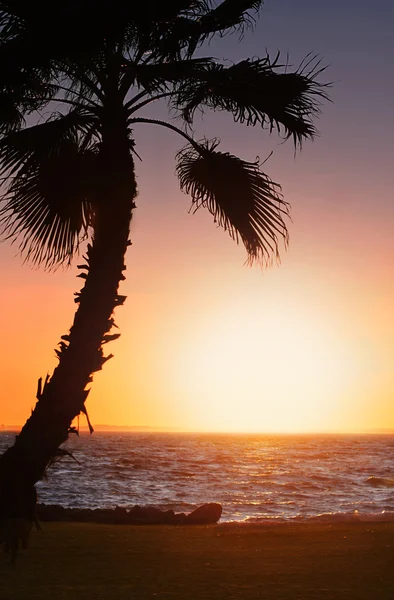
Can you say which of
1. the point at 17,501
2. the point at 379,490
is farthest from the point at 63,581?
the point at 379,490

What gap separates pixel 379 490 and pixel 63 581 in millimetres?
39780

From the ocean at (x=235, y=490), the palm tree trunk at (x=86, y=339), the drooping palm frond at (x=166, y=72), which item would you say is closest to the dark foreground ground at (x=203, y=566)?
the palm tree trunk at (x=86, y=339)

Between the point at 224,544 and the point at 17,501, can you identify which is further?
the point at 224,544

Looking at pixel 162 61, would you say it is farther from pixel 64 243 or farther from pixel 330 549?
pixel 330 549

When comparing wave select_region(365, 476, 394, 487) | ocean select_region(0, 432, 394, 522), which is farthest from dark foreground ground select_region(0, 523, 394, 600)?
wave select_region(365, 476, 394, 487)

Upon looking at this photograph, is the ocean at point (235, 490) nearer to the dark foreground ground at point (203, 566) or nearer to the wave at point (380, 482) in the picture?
the wave at point (380, 482)

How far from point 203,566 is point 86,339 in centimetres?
554

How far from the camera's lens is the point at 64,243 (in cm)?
870

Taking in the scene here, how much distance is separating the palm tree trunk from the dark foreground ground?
116 inches

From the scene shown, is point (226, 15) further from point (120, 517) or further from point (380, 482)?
point (380, 482)

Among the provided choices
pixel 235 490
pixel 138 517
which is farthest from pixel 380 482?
pixel 138 517

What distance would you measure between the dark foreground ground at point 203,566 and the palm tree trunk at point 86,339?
2941 millimetres

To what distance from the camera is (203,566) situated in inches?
444

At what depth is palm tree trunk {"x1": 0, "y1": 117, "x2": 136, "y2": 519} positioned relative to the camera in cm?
697
